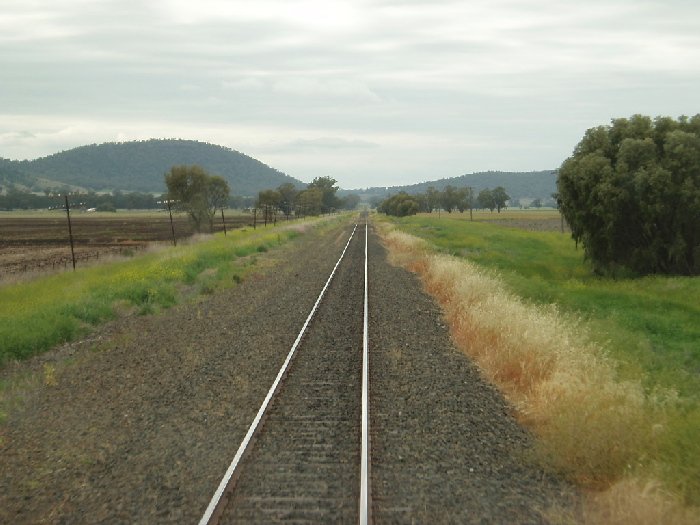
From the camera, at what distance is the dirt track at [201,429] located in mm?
5875

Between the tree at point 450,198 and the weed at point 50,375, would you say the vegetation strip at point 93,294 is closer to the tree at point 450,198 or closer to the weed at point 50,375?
the weed at point 50,375

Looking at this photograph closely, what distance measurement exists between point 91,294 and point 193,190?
49.7 metres

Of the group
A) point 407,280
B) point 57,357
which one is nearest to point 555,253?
point 407,280

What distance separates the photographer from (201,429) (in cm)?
796

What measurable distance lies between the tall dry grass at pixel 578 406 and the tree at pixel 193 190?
56.2m

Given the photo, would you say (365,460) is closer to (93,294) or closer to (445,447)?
(445,447)

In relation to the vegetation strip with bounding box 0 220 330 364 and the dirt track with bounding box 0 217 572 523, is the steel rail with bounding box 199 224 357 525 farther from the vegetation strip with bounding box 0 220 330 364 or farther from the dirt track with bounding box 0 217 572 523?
the vegetation strip with bounding box 0 220 330 364

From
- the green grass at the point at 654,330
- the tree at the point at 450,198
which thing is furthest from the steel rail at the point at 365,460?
the tree at the point at 450,198

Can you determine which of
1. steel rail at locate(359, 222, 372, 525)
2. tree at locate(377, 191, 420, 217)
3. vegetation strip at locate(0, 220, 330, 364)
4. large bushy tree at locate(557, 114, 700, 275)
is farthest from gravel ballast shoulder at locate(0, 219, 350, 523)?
tree at locate(377, 191, 420, 217)

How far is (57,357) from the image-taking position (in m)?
12.4

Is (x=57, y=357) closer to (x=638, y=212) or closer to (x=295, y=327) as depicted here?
(x=295, y=327)

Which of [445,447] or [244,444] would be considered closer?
[244,444]

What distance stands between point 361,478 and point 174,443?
256 centimetres

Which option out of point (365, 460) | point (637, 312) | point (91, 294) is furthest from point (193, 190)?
point (365, 460)
